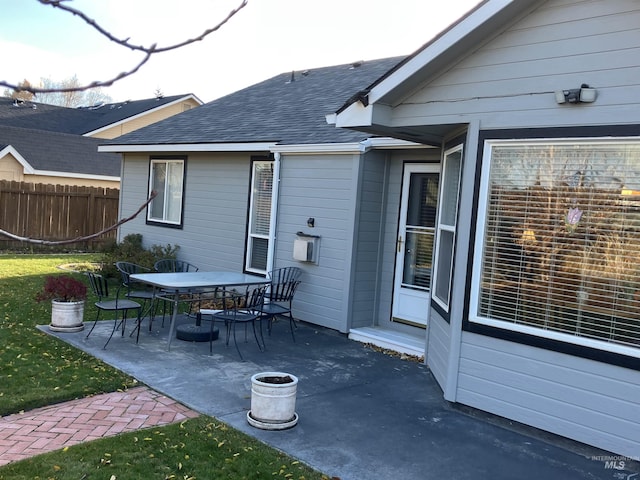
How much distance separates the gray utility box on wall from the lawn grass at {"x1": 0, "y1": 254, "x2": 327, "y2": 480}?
3186mm

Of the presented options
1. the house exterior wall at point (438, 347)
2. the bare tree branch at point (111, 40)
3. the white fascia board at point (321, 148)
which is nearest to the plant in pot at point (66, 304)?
the white fascia board at point (321, 148)

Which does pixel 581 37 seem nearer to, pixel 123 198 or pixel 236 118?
pixel 236 118

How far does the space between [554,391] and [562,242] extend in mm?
1165

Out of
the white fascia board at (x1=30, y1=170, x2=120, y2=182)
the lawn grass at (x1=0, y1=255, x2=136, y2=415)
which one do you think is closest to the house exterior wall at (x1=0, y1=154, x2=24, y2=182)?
the white fascia board at (x1=30, y1=170, x2=120, y2=182)

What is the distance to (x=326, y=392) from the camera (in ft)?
18.2

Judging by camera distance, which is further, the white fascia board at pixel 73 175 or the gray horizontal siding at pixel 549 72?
the white fascia board at pixel 73 175

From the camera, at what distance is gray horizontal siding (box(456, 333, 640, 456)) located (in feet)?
13.6

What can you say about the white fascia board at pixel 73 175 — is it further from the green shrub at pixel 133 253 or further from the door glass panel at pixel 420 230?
the door glass panel at pixel 420 230

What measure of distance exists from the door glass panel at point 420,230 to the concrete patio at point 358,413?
1169 millimetres

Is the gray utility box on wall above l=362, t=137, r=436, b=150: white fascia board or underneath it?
underneath

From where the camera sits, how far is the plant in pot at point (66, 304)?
7125 millimetres

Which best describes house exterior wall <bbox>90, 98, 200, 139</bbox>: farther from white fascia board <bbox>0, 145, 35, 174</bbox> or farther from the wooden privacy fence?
the wooden privacy fence

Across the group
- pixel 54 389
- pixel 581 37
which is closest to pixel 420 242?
pixel 581 37

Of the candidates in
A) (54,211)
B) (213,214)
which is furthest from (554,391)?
(54,211)
